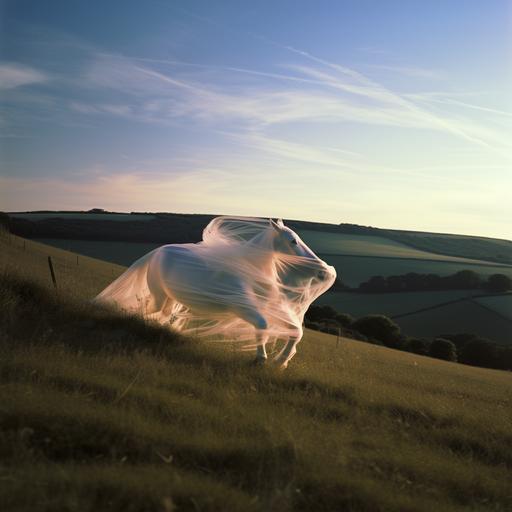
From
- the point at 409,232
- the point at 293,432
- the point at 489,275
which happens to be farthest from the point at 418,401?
the point at 409,232

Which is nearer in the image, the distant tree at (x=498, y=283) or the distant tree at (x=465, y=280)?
the distant tree at (x=465, y=280)

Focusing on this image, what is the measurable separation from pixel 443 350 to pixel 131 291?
44640 mm

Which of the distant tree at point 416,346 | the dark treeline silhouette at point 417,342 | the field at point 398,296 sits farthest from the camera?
the field at point 398,296

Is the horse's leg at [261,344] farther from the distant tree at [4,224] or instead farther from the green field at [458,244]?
the green field at [458,244]

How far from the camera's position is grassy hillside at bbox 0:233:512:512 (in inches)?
187

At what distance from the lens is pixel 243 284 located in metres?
10.1

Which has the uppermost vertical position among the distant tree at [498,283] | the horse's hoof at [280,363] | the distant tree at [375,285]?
the horse's hoof at [280,363]

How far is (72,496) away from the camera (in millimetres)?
4301

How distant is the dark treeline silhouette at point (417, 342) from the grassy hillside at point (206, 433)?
44.4m

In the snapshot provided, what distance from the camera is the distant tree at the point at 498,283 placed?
8338cm

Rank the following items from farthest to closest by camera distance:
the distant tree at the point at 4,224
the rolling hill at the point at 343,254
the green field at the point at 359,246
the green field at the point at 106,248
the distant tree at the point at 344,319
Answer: the green field at the point at 359,246, the green field at the point at 106,248, the rolling hill at the point at 343,254, the distant tree at the point at 344,319, the distant tree at the point at 4,224

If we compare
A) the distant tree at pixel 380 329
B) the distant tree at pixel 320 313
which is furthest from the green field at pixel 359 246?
the distant tree at pixel 380 329

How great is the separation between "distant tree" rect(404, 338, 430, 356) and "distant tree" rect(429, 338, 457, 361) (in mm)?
939

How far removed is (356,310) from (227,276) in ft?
192
